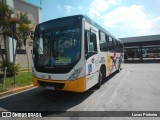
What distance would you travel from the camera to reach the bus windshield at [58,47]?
6.13 m

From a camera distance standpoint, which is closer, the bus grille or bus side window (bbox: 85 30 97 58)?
the bus grille

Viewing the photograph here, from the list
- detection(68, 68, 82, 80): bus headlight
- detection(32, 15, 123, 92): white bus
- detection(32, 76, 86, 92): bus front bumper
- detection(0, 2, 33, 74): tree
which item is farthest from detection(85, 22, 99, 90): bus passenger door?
detection(0, 2, 33, 74): tree

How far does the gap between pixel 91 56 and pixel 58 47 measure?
1.41m

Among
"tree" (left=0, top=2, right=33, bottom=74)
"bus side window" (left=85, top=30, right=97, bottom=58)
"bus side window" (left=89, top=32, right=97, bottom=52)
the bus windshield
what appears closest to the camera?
the bus windshield

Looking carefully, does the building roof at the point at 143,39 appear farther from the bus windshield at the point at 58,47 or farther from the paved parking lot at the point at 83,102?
the bus windshield at the point at 58,47

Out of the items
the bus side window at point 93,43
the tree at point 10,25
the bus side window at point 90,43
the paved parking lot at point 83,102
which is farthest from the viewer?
the tree at point 10,25

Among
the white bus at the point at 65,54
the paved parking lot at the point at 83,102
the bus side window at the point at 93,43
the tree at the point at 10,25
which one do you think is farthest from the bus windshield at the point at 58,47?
the tree at the point at 10,25

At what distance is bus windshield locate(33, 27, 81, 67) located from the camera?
6.13m

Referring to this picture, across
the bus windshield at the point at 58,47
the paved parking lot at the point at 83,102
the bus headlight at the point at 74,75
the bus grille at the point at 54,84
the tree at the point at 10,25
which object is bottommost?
the paved parking lot at the point at 83,102

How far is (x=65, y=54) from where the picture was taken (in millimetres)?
6172

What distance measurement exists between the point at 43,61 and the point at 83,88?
6.18ft

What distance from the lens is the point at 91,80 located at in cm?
702

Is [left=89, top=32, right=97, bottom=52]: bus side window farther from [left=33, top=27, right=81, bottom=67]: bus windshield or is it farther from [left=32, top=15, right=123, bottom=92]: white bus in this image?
[left=33, top=27, right=81, bottom=67]: bus windshield

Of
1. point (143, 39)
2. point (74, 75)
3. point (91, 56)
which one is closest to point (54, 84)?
point (74, 75)
